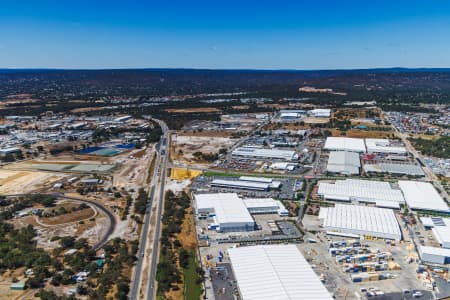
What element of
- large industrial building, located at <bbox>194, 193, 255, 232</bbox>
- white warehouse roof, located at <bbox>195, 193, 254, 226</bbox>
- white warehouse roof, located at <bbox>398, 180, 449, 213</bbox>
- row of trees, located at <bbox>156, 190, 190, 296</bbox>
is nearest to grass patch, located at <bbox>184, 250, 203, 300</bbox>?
row of trees, located at <bbox>156, 190, 190, 296</bbox>

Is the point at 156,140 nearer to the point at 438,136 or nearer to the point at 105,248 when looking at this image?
the point at 105,248

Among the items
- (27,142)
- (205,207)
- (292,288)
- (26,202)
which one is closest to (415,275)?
(292,288)

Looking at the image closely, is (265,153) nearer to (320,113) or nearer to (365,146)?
(365,146)

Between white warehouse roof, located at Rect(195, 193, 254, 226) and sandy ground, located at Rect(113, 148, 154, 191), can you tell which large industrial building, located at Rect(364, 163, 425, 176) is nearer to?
white warehouse roof, located at Rect(195, 193, 254, 226)

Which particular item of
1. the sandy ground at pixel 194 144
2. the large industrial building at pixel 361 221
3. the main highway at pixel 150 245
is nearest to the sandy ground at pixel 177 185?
the main highway at pixel 150 245

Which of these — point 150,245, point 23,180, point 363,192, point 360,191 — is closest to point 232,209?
point 150,245

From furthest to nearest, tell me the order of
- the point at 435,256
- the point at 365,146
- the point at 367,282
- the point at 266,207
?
the point at 365,146 → the point at 266,207 → the point at 435,256 → the point at 367,282
